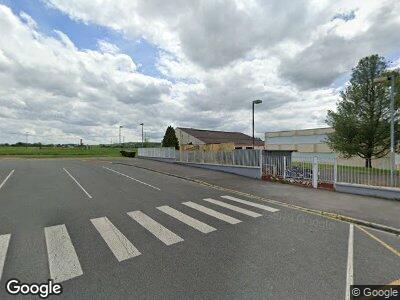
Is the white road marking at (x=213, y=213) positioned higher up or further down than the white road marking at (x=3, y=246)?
further down

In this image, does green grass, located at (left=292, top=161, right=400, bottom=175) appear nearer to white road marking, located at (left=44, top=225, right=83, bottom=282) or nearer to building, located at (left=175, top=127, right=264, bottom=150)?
white road marking, located at (left=44, top=225, right=83, bottom=282)

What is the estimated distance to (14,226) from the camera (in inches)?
272

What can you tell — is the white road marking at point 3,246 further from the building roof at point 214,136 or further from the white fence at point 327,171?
the building roof at point 214,136

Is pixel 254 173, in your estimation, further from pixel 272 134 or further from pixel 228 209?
pixel 272 134

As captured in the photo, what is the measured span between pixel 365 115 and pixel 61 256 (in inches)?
1263

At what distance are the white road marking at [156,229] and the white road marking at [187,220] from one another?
76 centimetres

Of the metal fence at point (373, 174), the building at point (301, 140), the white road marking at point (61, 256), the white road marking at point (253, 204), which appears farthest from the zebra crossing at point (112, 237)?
the building at point (301, 140)

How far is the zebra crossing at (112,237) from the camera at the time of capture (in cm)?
464

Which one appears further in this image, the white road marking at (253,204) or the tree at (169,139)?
the tree at (169,139)

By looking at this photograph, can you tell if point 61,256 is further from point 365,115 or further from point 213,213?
point 365,115

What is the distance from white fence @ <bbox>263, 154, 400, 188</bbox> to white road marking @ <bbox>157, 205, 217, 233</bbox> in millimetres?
9259

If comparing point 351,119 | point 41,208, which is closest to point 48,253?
point 41,208

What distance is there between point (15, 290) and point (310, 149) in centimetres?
5302

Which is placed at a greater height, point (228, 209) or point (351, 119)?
point (351, 119)
